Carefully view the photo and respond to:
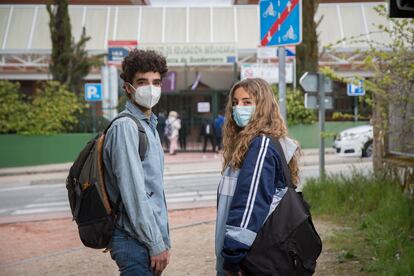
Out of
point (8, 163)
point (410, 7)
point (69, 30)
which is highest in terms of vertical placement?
point (69, 30)

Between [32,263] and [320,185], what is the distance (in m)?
4.61

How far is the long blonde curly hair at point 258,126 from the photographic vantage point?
3096 mm

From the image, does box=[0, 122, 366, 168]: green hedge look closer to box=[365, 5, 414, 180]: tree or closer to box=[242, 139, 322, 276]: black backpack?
box=[365, 5, 414, 180]: tree

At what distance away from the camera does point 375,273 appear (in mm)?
5121

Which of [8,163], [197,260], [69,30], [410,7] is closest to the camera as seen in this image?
[410,7]

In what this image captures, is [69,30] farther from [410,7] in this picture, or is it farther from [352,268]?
[410,7]

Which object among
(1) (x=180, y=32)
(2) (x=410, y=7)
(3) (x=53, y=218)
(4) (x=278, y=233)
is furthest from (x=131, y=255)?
(1) (x=180, y=32)

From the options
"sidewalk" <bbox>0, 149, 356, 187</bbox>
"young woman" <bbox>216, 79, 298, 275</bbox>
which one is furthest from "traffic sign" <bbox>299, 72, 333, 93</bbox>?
"young woman" <bbox>216, 79, 298, 275</bbox>

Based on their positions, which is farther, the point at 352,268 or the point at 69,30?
the point at 69,30

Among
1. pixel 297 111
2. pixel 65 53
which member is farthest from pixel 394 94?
pixel 65 53

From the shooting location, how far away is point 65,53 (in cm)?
2312

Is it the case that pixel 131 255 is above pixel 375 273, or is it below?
above

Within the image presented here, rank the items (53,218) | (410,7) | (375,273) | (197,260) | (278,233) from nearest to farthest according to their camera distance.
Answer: (278,233), (410,7), (375,273), (197,260), (53,218)

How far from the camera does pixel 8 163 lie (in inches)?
859
